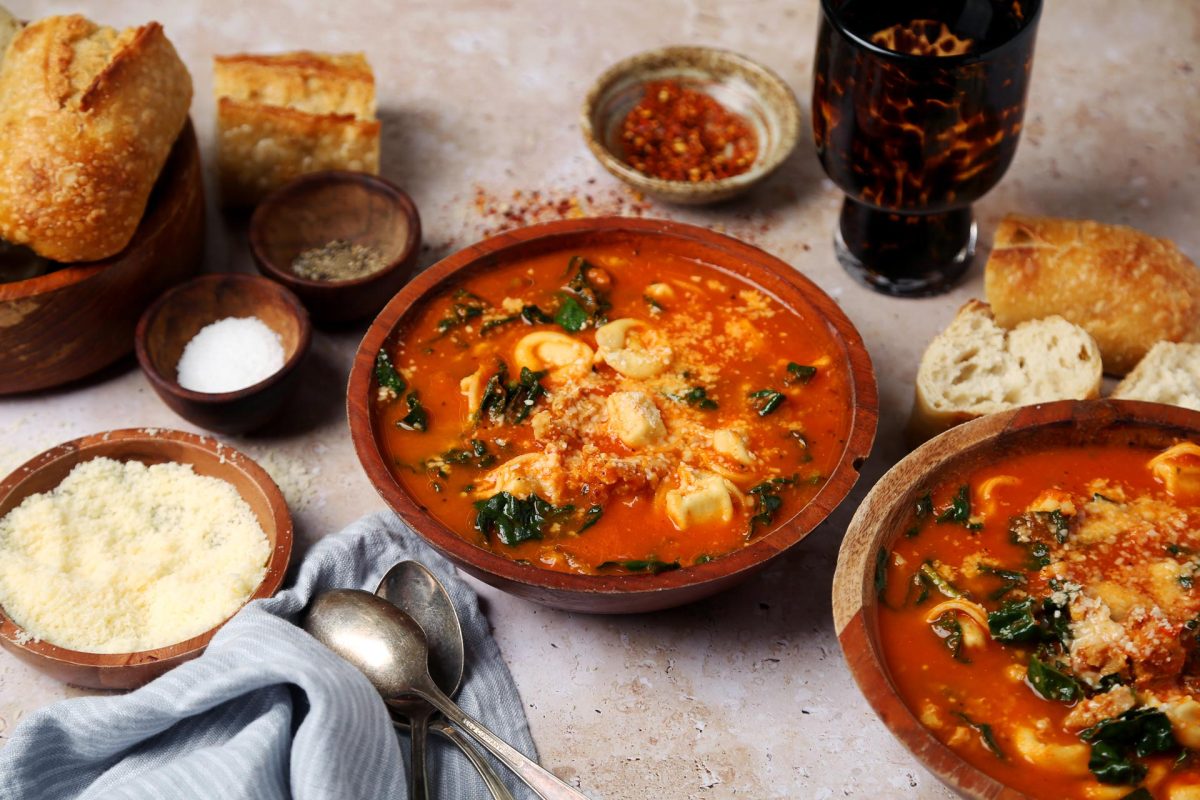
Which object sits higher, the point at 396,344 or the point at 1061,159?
the point at 396,344

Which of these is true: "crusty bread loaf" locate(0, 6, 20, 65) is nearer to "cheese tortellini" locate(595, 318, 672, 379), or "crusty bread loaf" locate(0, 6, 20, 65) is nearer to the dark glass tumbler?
"cheese tortellini" locate(595, 318, 672, 379)

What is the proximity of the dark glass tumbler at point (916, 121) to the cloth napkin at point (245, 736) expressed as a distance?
203 cm

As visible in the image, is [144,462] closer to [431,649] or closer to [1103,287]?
[431,649]

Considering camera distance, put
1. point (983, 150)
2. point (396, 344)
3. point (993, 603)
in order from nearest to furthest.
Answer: point (993, 603) < point (396, 344) < point (983, 150)

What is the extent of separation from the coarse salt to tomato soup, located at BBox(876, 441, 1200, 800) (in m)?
1.98

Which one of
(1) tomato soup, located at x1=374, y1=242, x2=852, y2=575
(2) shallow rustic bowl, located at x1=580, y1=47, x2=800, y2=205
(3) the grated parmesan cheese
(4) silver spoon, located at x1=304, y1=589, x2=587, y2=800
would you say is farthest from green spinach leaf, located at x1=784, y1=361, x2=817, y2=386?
(3) the grated parmesan cheese

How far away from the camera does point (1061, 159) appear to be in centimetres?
477

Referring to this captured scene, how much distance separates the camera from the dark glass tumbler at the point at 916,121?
3580 millimetres

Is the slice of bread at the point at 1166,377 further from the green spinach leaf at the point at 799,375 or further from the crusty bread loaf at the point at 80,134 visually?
the crusty bread loaf at the point at 80,134

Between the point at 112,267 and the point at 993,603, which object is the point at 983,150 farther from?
the point at 112,267

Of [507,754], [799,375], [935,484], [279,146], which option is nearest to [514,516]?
[507,754]

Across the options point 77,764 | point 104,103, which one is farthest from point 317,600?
point 104,103

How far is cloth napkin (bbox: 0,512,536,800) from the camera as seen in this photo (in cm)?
280

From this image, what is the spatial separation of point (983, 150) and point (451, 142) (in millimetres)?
2062
